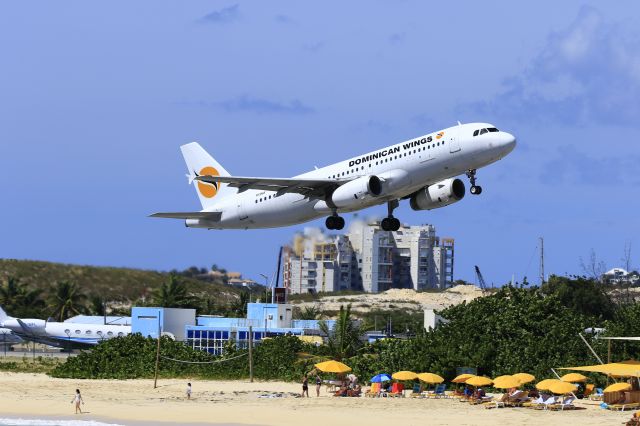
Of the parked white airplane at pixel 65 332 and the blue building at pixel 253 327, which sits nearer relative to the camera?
the blue building at pixel 253 327

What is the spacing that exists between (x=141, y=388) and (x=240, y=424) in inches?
653

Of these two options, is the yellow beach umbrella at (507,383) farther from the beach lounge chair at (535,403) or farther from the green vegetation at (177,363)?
the green vegetation at (177,363)

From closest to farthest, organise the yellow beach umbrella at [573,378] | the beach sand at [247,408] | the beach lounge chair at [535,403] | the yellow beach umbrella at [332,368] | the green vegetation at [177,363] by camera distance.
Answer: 1. the beach sand at [247,408]
2. the beach lounge chair at [535,403]
3. the yellow beach umbrella at [573,378]
4. the yellow beach umbrella at [332,368]
5. the green vegetation at [177,363]

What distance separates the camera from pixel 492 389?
55000mm

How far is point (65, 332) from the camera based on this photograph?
93.9m

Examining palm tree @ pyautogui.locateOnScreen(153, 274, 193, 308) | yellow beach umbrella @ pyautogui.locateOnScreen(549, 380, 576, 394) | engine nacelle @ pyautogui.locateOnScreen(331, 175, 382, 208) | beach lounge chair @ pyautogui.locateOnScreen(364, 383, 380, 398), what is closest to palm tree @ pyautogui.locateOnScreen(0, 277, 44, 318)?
palm tree @ pyautogui.locateOnScreen(153, 274, 193, 308)

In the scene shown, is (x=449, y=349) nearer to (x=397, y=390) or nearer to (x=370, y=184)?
(x=397, y=390)

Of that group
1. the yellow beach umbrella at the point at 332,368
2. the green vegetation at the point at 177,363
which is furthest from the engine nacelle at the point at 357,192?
the green vegetation at the point at 177,363

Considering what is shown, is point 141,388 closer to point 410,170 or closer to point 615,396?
point 410,170

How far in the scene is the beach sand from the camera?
44.9 meters

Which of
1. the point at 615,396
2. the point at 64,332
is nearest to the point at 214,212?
the point at 615,396

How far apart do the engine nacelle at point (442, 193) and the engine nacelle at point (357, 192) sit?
417 cm

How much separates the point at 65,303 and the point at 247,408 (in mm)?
85519

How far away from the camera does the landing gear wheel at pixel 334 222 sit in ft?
202
